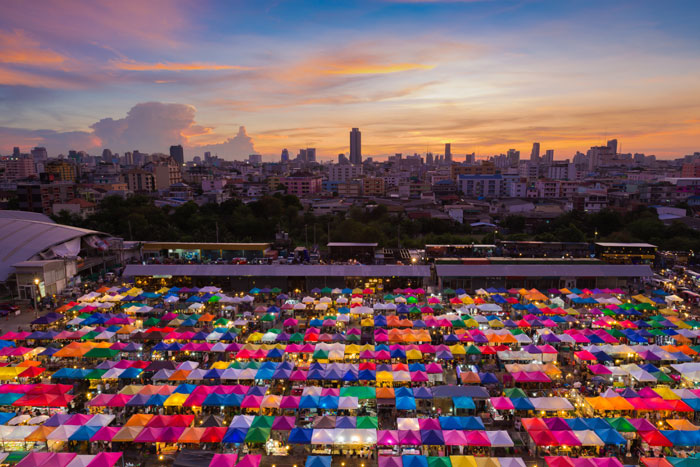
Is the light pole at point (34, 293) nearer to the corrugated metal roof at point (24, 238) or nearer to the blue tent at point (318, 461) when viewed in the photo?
the corrugated metal roof at point (24, 238)

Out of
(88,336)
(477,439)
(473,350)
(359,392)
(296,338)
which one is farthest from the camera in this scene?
(88,336)

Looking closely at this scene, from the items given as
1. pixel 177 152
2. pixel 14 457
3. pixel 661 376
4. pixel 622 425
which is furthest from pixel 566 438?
pixel 177 152

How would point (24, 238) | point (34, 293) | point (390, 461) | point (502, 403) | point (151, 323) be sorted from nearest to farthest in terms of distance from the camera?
point (390, 461) < point (502, 403) < point (151, 323) < point (34, 293) < point (24, 238)

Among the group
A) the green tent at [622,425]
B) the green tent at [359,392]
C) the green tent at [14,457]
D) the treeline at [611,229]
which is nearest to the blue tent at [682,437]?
the green tent at [622,425]

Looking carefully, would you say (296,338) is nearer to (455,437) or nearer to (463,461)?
(455,437)

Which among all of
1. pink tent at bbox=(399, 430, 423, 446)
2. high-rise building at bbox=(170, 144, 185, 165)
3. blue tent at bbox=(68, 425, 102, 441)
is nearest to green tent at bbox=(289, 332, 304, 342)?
pink tent at bbox=(399, 430, 423, 446)

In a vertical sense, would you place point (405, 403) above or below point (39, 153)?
below

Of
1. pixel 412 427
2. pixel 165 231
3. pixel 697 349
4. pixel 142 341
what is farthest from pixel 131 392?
pixel 165 231

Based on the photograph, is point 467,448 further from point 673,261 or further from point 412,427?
point 673,261
